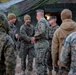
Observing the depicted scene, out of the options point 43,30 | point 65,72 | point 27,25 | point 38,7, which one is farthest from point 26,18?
point 65,72

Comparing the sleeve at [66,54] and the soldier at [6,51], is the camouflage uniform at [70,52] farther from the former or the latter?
the soldier at [6,51]

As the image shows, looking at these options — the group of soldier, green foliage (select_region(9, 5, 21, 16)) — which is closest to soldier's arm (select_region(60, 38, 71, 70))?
the group of soldier

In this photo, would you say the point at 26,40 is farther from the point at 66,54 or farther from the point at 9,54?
the point at 66,54

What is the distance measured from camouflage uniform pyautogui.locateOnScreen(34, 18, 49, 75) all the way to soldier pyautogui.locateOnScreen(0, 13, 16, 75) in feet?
8.72

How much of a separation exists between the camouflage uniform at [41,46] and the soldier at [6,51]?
8.72ft

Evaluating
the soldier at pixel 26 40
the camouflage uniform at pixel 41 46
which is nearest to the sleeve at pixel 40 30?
the camouflage uniform at pixel 41 46

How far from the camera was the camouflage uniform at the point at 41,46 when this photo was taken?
23.2 feet

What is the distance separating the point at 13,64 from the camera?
4434 mm

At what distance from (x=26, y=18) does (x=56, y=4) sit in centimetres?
230

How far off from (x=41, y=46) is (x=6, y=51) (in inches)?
110

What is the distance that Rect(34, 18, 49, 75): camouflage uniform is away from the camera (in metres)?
7.07

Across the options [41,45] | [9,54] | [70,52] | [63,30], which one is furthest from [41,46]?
[70,52]

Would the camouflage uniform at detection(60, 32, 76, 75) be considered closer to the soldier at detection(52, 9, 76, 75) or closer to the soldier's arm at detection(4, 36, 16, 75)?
the soldier's arm at detection(4, 36, 16, 75)

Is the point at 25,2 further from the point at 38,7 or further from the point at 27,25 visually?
the point at 27,25
